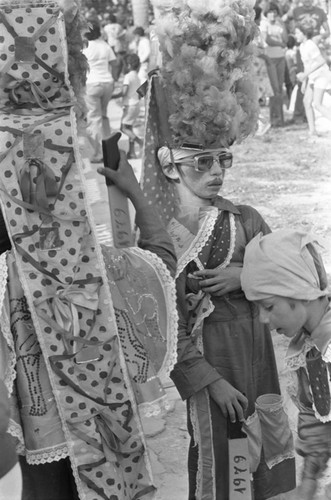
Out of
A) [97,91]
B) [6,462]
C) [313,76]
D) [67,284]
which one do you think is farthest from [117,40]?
[6,462]

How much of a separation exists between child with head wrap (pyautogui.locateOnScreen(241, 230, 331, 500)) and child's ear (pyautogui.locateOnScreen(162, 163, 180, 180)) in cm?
62

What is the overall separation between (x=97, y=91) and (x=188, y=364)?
9950 millimetres

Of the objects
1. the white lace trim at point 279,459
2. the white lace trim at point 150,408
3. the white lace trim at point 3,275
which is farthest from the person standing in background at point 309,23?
the white lace trim at point 3,275

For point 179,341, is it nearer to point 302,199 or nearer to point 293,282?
point 293,282

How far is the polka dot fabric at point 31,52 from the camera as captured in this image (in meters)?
2.95

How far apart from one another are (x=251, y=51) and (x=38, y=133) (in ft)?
3.97

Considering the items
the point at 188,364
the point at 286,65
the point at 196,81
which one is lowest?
the point at 286,65

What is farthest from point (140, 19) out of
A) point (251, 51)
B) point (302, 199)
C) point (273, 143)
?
point (251, 51)

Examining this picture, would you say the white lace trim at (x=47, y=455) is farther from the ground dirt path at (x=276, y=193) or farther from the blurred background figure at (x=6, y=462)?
the ground dirt path at (x=276, y=193)

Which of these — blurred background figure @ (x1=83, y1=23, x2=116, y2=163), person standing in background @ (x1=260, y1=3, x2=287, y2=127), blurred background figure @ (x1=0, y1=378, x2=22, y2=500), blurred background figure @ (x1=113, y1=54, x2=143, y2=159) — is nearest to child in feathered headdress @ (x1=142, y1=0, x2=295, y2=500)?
blurred background figure @ (x1=0, y1=378, x2=22, y2=500)

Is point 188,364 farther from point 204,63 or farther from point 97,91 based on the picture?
point 97,91

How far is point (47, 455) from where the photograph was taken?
2959 millimetres

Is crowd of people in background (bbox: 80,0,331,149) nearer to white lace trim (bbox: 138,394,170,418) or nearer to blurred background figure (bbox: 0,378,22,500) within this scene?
white lace trim (bbox: 138,394,170,418)

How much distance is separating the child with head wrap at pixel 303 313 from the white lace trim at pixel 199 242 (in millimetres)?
372
